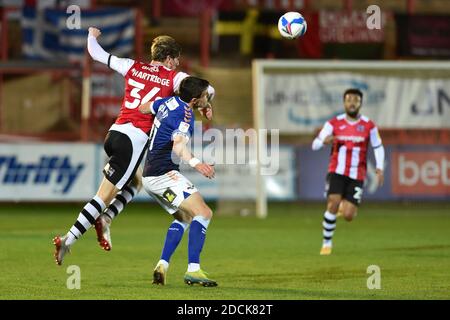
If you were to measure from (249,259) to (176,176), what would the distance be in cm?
319

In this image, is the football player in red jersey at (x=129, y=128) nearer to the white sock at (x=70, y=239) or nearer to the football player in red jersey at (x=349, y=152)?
the white sock at (x=70, y=239)

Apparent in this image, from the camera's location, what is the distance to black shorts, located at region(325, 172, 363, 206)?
48.9 ft

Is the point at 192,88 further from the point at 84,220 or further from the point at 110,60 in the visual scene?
the point at 84,220

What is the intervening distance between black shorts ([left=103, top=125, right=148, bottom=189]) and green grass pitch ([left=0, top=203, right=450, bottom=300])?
1.03 meters

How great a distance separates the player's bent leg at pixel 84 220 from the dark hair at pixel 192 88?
1409 millimetres

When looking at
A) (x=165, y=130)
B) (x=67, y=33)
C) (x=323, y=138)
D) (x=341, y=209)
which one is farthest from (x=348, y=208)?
(x=67, y=33)

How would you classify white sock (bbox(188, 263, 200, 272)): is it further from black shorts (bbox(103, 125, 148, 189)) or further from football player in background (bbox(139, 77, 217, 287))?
black shorts (bbox(103, 125, 148, 189))

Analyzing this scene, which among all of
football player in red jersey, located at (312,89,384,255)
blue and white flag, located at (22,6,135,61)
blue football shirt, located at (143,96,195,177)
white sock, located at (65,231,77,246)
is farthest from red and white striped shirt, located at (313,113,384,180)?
blue and white flag, located at (22,6,135,61)

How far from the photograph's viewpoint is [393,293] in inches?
387

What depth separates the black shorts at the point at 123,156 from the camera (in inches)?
440

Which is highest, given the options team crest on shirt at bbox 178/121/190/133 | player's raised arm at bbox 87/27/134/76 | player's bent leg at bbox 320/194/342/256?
player's raised arm at bbox 87/27/134/76

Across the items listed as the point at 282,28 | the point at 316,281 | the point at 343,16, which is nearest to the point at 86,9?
the point at 343,16

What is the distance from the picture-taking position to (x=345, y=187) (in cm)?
1501
